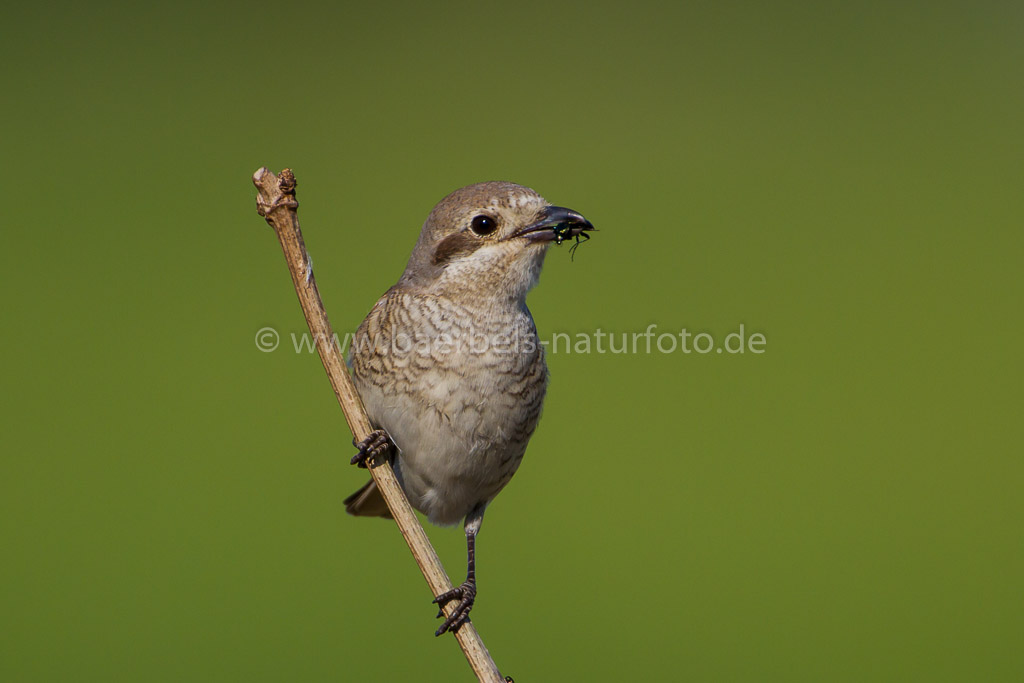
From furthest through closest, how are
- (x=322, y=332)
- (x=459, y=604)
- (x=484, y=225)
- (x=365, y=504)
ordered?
1. (x=365, y=504)
2. (x=484, y=225)
3. (x=459, y=604)
4. (x=322, y=332)

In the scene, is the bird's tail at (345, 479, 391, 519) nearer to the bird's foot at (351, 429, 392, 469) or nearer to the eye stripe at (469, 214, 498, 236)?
the bird's foot at (351, 429, 392, 469)

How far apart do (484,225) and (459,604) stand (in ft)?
3.69

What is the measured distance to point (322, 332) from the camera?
215cm

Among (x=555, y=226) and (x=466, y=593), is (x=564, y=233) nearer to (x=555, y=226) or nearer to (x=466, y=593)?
(x=555, y=226)

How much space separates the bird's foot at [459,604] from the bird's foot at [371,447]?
44 centimetres

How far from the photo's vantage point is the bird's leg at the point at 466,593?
238cm

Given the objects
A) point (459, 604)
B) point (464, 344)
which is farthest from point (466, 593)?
point (464, 344)

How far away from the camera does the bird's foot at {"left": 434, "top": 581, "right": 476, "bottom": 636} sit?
7.64 ft

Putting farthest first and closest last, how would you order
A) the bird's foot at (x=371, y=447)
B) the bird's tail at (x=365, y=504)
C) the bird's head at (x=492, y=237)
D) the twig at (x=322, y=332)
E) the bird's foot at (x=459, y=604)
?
the bird's tail at (x=365, y=504) < the bird's head at (x=492, y=237) < the bird's foot at (x=371, y=447) < the bird's foot at (x=459, y=604) < the twig at (x=322, y=332)

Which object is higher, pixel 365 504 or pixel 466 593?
pixel 365 504

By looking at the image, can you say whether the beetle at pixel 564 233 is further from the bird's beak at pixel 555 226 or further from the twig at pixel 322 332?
the twig at pixel 322 332

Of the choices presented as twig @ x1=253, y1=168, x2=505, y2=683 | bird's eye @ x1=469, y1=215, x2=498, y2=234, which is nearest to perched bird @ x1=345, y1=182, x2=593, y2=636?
bird's eye @ x1=469, y1=215, x2=498, y2=234

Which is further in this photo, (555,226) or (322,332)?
(555,226)

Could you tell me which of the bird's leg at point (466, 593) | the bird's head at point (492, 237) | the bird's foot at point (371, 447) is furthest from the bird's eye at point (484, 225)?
the bird's leg at point (466, 593)
